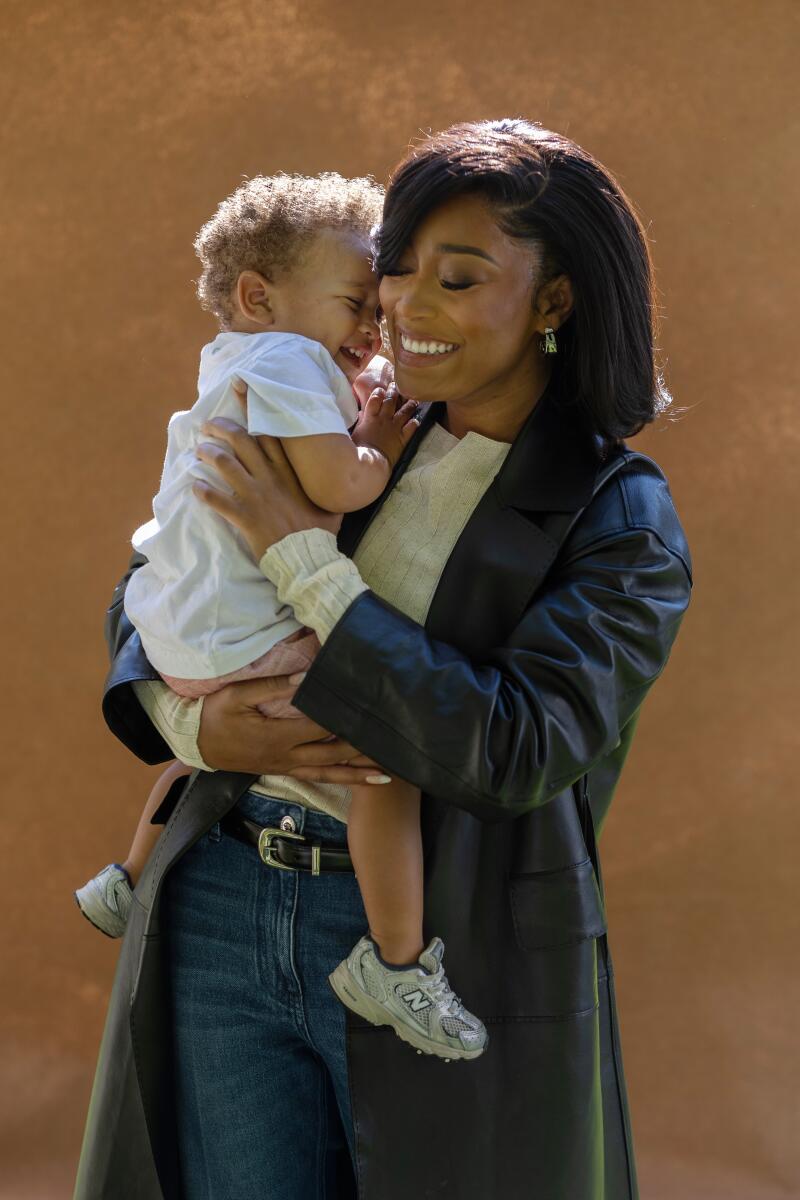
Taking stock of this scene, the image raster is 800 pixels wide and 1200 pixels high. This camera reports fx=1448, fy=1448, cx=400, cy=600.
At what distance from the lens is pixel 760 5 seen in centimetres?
347

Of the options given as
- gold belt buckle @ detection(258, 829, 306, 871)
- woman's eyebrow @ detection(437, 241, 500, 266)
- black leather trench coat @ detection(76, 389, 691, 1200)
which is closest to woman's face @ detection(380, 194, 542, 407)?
woman's eyebrow @ detection(437, 241, 500, 266)

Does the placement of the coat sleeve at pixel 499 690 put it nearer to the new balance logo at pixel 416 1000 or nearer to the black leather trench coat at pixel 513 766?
the black leather trench coat at pixel 513 766

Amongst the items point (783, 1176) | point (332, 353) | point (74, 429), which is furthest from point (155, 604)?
point (783, 1176)

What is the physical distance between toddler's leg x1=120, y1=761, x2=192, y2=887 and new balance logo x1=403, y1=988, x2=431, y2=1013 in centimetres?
54

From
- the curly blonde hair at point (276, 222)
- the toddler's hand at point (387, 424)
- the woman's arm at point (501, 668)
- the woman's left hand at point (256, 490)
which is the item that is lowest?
the woman's arm at point (501, 668)

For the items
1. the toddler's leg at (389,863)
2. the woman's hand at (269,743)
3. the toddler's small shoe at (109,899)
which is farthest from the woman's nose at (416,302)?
the toddler's small shoe at (109,899)

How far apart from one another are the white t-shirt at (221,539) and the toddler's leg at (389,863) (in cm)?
25

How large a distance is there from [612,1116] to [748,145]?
2.40 m

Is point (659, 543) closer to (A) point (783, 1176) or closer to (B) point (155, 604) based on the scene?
(B) point (155, 604)

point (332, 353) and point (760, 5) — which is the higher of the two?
point (760, 5)

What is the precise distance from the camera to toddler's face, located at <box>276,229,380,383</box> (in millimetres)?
2055

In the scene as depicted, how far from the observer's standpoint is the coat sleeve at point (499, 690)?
1675 mm

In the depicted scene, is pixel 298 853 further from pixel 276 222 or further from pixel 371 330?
pixel 276 222

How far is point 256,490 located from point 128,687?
40cm
